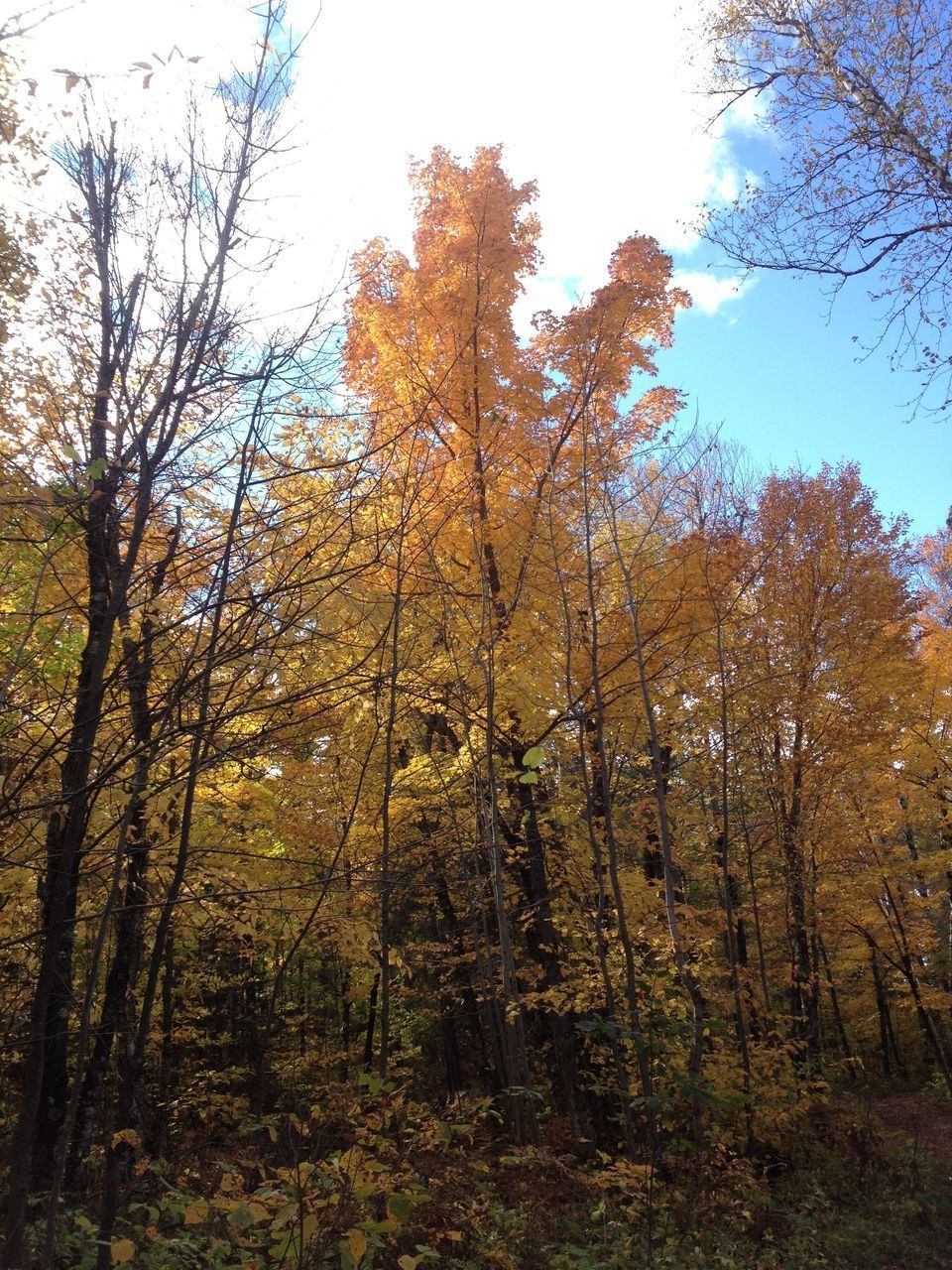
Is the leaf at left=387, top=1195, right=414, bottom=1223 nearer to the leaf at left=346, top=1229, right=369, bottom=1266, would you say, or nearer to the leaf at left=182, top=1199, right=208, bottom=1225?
the leaf at left=346, top=1229, right=369, bottom=1266

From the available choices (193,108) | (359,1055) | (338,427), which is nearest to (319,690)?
(338,427)

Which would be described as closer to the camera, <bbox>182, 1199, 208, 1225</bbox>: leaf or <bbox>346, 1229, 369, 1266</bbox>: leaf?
<bbox>346, 1229, 369, 1266</bbox>: leaf

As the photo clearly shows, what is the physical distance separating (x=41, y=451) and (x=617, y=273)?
5451mm

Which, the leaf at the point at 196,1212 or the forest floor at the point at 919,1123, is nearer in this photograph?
the leaf at the point at 196,1212

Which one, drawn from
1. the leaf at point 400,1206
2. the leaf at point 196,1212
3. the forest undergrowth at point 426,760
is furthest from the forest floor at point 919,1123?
the leaf at point 196,1212

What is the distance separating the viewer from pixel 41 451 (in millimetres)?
2900

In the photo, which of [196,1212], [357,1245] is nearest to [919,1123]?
[357,1245]

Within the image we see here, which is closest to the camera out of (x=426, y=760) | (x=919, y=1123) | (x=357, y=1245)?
(x=357, y=1245)

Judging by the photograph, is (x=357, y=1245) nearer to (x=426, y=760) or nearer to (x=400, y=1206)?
(x=400, y=1206)

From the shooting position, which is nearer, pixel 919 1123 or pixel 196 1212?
pixel 196 1212

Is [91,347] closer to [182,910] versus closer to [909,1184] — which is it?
[182,910]

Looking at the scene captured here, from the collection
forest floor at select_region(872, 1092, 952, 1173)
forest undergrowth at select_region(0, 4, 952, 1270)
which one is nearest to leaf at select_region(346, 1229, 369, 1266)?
forest undergrowth at select_region(0, 4, 952, 1270)

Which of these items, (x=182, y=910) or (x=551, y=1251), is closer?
(x=551, y=1251)

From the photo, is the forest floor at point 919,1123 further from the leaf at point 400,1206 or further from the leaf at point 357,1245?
the leaf at point 357,1245
